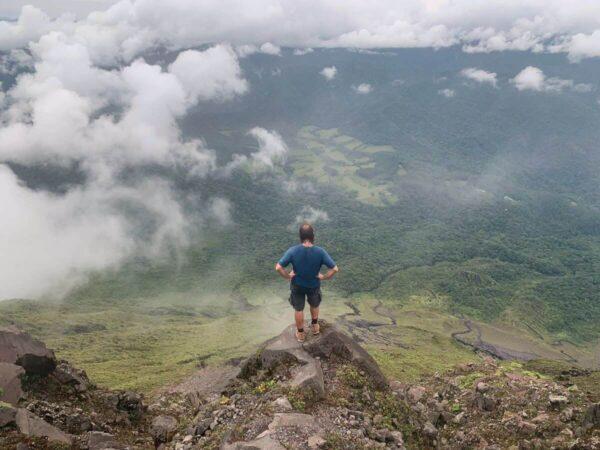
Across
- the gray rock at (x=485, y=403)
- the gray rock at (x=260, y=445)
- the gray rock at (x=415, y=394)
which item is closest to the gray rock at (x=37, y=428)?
the gray rock at (x=260, y=445)

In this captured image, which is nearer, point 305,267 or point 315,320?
point 305,267

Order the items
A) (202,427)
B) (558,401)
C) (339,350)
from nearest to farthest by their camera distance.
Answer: (202,427) < (339,350) < (558,401)

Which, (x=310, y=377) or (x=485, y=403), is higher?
(x=310, y=377)

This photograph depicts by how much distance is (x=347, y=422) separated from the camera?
61.3ft

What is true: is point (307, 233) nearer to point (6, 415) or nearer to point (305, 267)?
point (305, 267)

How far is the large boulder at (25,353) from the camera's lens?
27355mm

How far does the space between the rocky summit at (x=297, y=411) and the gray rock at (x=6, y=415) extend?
0.14 ft

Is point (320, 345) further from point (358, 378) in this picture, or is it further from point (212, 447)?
point (212, 447)

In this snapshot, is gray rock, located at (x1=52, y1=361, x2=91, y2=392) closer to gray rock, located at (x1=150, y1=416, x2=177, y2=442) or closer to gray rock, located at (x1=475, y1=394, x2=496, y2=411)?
gray rock, located at (x1=150, y1=416, x2=177, y2=442)

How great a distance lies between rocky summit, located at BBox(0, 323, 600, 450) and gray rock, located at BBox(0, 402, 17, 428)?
4cm

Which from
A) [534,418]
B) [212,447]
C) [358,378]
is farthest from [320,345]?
[534,418]

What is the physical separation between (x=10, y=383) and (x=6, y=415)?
582cm

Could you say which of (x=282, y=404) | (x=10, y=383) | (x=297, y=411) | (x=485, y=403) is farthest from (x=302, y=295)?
(x=10, y=383)

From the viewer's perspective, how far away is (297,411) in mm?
18797
